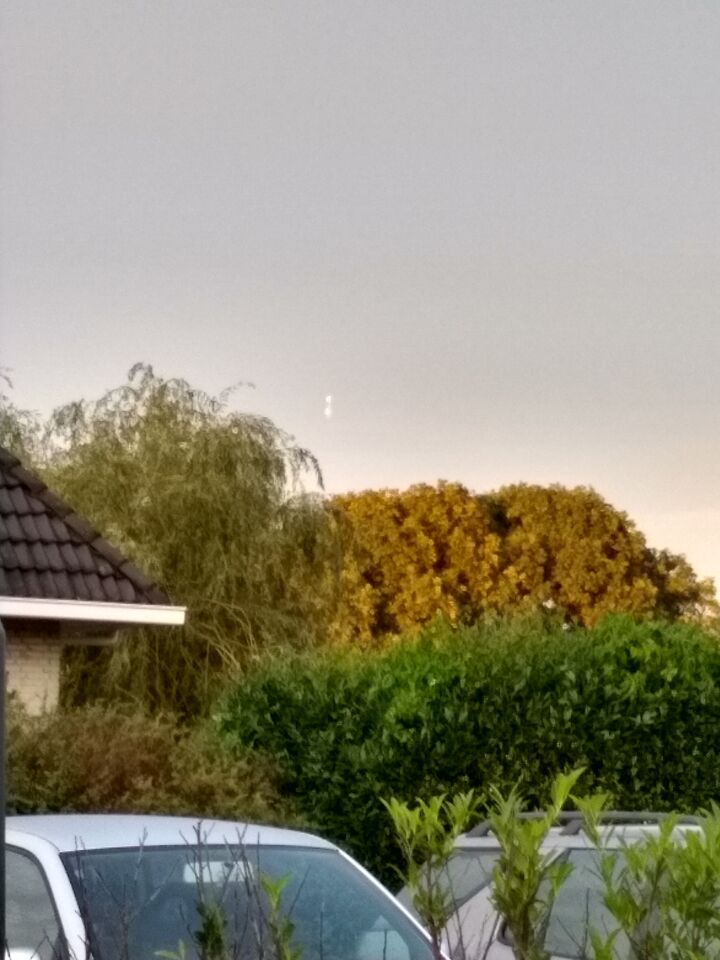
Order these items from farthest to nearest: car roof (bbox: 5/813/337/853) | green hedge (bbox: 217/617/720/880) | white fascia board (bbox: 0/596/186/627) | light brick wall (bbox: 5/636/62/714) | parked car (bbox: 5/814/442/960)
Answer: light brick wall (bbox: 5/636/62/714) → white fascia board (bbox: 0/596/186/627) → green hedge (bbox: 217/617/720/880) → car roof (bbox: 5/813/337/853) → parked car (bbox: 5/814/442/960)

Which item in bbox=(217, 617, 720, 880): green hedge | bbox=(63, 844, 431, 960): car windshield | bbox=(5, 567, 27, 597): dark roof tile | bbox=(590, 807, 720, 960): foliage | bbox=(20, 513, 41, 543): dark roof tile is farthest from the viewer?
bbox=(20, 513, 41, 543): dark roof tile

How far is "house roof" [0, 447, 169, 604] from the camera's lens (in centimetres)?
1686

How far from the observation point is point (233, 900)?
20.0 feet

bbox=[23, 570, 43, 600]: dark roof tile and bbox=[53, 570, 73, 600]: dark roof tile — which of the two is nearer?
bbox=[23, 570, 43, 600]: dark roof tile

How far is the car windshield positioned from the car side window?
0.14 m

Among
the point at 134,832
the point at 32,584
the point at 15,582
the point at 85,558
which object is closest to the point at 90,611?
the point at 32,584

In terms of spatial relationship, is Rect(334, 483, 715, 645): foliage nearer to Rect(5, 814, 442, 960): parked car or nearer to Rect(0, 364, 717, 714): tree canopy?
Rect(0, 364, 717, 714): tree canopy

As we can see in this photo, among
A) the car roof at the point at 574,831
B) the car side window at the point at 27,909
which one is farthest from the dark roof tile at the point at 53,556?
the car side window at the point at 27,909

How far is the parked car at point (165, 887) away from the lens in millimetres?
6109

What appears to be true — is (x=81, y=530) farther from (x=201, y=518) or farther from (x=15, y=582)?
(x=201, y=518)

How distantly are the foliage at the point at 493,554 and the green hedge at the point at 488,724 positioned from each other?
35.9m

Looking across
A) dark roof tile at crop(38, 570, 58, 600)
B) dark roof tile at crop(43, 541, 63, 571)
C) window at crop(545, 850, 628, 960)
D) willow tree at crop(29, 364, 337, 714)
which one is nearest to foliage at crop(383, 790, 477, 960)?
window at crop(545, 850, 628, 960)

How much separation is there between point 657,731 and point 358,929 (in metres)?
8.23

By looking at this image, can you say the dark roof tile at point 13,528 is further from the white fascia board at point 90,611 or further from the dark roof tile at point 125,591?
the dark roof tile at point 125,591
